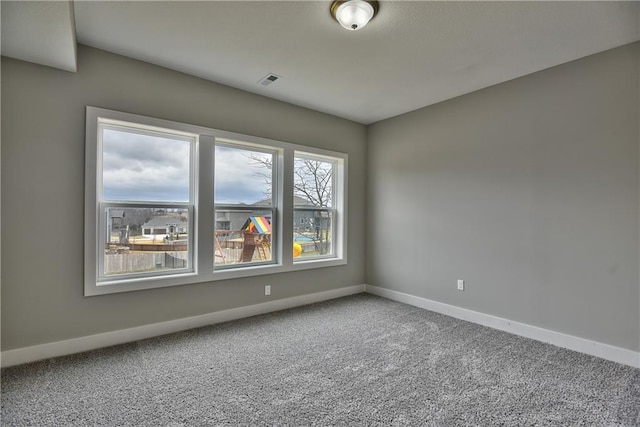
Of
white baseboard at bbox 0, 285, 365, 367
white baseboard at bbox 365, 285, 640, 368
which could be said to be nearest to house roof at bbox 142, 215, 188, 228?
white baseboard at bbox 0, 285, 365, 367

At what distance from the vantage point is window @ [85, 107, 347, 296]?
9.12 feet

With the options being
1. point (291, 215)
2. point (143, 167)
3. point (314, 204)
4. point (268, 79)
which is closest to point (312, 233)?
point (314, 204)

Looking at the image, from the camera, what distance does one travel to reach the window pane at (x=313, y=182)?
4188 millimetres

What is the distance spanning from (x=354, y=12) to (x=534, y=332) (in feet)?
10.6

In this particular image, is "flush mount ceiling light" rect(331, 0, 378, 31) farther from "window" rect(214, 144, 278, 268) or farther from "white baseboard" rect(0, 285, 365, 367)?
"white baseboard" rect(0, 285, 365, 367)

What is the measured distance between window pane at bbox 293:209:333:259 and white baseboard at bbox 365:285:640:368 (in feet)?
4.06

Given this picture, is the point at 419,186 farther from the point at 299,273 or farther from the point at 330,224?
the point at 299,273

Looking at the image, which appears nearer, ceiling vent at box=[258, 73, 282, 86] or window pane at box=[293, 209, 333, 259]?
ceiling vent at box=[258, 73, 282, 86]

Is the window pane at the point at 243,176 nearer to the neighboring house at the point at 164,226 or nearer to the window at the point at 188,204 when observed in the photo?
the window at the point at 188,204

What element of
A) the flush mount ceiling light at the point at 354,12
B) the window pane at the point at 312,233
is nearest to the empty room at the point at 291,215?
the flush mount ceiling light at the point at 354,12

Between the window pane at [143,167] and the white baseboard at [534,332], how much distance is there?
3147 mm

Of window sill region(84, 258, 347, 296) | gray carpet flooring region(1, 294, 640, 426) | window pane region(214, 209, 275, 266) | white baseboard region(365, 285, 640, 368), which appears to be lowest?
gray carpet flooring region(1, 294, 640, 426)

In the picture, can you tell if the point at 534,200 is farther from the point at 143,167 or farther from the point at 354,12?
the point at 143,167

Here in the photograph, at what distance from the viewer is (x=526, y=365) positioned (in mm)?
2438
